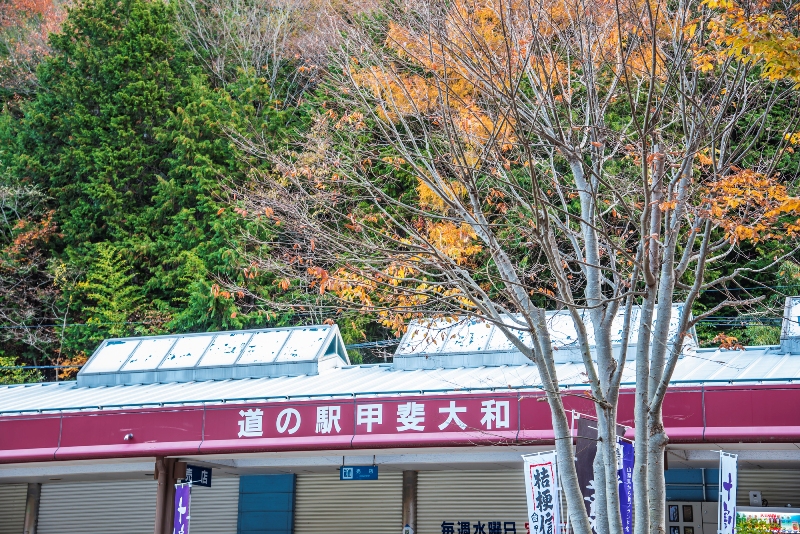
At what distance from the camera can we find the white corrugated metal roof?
48.8 ft

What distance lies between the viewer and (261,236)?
27062mm

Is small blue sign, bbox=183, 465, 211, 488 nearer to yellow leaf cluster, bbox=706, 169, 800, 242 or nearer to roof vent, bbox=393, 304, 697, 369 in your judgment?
roof vent, bbox=393, 304, 697, 369

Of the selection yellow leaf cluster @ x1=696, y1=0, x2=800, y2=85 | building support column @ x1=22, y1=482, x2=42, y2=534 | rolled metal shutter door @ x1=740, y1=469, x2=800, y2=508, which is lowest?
building support column @ x1=22, y1=482, x2=42, y2=534

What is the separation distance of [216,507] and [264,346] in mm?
3672

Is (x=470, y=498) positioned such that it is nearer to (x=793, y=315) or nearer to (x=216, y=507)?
(x=216, y=507)

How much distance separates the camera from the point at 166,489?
1573 cm

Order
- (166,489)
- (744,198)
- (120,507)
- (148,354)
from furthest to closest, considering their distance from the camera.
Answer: (148,354) < (120,507) < (166,489) < (744,198)

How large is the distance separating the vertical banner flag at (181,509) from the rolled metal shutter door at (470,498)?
16.7ft

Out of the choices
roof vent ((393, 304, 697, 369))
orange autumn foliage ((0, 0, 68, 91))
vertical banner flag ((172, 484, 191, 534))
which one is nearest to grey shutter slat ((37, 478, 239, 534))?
vertical banner flag ((172, 484, 191, 534))

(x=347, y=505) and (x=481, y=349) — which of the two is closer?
(x=481, y=349)

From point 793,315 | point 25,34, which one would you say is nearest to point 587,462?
point 793,315

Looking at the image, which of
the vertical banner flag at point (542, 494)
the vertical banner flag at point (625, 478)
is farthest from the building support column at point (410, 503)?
the vertical banner flag at point (625, 478)

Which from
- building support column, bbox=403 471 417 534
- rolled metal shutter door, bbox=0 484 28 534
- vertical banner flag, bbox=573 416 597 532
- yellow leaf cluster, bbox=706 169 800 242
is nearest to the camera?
yellow leaf cluster, bbox=706 169 800 242

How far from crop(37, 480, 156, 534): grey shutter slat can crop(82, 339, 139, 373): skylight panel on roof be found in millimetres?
2631
